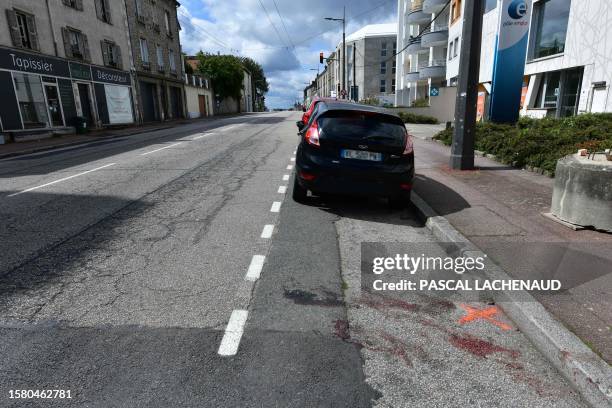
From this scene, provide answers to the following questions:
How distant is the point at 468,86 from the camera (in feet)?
29.0

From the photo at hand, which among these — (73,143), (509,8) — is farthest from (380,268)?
(73,143)

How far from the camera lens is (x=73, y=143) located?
18047 mm

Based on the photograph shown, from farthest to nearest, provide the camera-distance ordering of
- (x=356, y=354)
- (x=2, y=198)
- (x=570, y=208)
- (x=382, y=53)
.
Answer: (x=382, y=53) → (x=2, y=198) → (x=570, y=208) → (x=356, y=354)

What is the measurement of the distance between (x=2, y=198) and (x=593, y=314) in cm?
862

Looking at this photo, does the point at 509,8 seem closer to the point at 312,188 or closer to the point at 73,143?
the point at 312,188

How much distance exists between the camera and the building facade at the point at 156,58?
3083cm

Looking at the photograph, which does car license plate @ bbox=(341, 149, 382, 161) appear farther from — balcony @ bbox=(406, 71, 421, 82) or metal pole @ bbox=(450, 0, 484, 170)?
balcony @ bbox=(406, 71, 421, 82)

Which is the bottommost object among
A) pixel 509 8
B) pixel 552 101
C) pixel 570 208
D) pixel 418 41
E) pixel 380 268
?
pixel 380 268

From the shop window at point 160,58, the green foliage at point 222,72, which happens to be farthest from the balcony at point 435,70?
the green foliage at point 222,72

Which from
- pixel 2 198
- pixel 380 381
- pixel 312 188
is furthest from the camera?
pixel 2 198

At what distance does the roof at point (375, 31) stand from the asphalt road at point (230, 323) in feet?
231

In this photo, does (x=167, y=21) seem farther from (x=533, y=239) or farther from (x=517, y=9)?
(x=533, y=239)

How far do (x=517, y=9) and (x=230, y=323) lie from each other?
14.0 m

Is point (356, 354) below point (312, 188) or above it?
below
